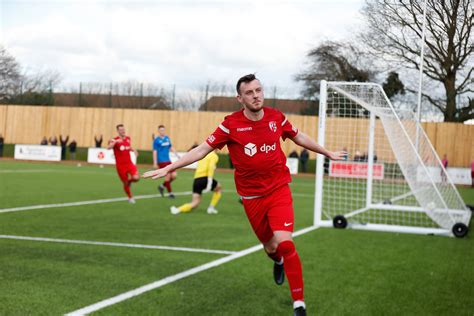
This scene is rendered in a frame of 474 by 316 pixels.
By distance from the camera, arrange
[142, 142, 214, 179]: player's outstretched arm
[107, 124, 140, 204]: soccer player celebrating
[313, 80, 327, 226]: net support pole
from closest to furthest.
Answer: [142, 142, 214, 179]: player's outstretched arm < [313, 80, 327, 226]: net support pole < [107, 124, 140, 204]: soccer player celebrating

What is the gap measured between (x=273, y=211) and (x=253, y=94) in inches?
47.4

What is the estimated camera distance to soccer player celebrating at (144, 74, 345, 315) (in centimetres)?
598

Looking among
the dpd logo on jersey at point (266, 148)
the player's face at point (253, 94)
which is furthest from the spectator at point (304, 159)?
the player's face at point (253, 94)

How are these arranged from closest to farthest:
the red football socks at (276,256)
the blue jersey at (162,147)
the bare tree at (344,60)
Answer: the red football socks at (276,256)
the bare tree at (344,60)
the blue jersey at (162,147)

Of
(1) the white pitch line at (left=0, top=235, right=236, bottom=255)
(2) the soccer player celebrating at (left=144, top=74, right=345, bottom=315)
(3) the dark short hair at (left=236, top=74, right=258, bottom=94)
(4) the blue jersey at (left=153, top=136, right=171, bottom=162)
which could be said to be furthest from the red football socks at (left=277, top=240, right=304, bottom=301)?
(4) the blue jersey at (left=153, top=136, right=171, bottom=162)

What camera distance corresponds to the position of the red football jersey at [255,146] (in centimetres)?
620

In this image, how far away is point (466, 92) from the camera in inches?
219

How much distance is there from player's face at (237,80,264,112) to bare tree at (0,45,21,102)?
2065 mm

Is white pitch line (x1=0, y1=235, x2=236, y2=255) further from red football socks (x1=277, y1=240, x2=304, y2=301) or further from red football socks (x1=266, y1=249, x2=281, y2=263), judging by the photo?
red football socks (x1=277, y1=240, x2=304, y2=301)

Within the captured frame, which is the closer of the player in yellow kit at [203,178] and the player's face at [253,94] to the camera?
the player's face at [253,94]

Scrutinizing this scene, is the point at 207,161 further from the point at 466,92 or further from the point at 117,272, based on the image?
the point at 466,92

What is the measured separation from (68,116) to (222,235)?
41478mm

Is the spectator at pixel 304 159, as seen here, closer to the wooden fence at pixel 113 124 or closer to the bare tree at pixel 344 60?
the wooden fence at pixel 113 124

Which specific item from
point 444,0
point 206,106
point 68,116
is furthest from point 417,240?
point 68,116
